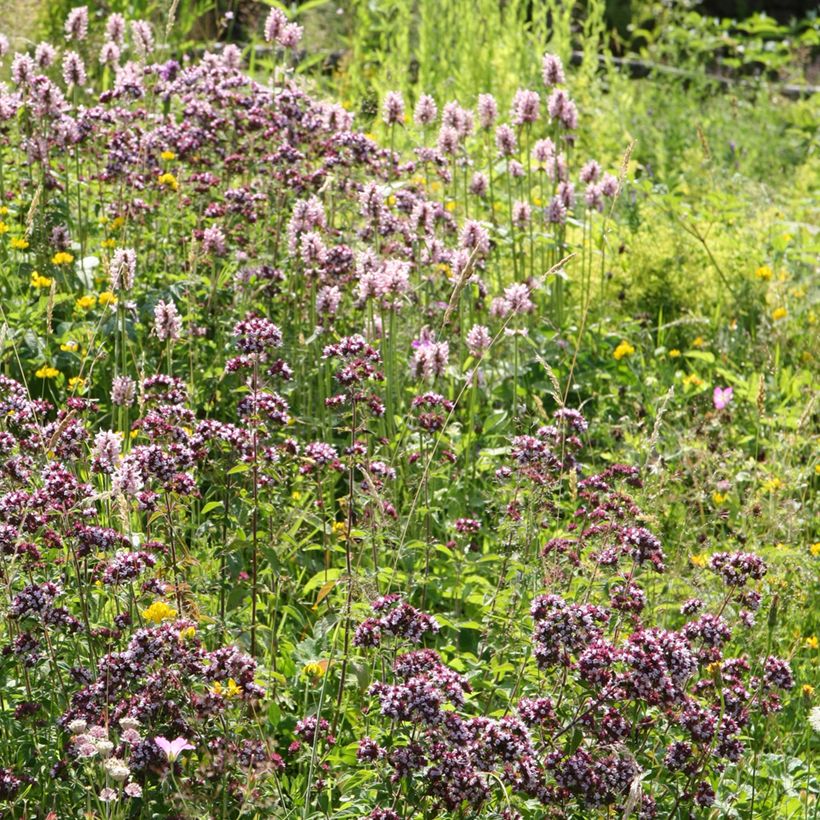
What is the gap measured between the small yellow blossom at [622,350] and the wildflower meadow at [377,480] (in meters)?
0.07

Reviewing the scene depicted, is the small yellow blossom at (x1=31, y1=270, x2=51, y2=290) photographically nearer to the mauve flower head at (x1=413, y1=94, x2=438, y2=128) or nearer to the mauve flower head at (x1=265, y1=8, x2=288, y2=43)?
the mauve flower head at (x1=265, y1=8, x2=288, y2=43)

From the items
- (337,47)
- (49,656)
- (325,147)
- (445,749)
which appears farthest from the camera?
(337,47)

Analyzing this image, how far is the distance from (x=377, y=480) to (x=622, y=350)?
7.02 feet

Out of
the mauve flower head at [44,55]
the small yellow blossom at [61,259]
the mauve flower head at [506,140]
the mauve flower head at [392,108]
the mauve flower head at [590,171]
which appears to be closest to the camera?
the small yellow blossom at [61,259]

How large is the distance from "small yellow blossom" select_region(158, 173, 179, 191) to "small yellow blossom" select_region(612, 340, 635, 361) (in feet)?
6.50

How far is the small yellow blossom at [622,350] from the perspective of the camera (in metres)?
5.34

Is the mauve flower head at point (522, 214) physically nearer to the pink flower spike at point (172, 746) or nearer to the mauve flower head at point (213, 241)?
the mauve flower head at point (213, 241)

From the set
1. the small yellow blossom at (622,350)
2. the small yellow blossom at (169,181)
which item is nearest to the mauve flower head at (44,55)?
the small yellow blossom at (169,181)

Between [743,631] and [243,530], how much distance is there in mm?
1617

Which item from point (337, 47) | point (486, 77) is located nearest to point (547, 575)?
point (486, 77)

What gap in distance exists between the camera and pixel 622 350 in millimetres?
5340

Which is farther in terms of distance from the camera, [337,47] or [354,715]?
[337,47]

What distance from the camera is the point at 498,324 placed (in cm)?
490

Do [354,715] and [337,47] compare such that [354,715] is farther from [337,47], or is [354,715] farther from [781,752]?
[337,47]
